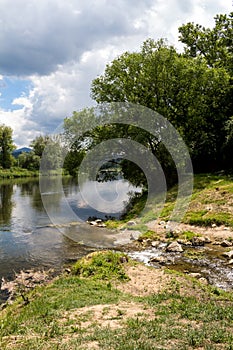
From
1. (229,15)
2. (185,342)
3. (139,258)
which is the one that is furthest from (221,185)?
(229,15)

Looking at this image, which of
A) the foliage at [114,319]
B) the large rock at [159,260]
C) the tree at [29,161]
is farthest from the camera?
the tree at [29,161]

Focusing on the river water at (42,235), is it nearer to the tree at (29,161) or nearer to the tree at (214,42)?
the tree at (214,42)

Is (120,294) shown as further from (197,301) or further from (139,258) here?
(139,258)

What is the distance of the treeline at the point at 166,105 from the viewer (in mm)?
29344

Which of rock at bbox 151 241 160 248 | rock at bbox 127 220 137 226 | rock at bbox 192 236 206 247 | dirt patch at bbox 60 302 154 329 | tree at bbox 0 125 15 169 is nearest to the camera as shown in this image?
dirt patch at bbox 60 302 154 329

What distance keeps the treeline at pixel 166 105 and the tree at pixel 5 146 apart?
58765 mm

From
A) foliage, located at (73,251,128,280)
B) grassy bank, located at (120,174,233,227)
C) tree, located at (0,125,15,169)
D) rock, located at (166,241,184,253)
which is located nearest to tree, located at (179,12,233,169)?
grassy bank, located at (120,174,233,227)

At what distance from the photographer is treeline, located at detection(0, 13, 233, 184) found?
96.3ft

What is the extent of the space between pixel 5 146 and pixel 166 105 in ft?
221

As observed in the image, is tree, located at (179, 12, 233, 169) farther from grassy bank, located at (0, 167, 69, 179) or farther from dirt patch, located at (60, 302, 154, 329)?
grassy bank, located at (0, 167, 69, 179)

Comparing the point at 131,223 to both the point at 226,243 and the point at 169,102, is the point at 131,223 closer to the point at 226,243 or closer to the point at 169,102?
the point at 226,243

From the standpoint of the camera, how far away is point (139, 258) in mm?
14406

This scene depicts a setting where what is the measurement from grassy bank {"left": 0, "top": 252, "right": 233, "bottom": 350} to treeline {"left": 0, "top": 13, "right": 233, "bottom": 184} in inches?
766

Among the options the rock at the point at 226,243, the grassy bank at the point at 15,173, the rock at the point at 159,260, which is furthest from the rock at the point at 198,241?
the grassy bank at the point at 15,173
